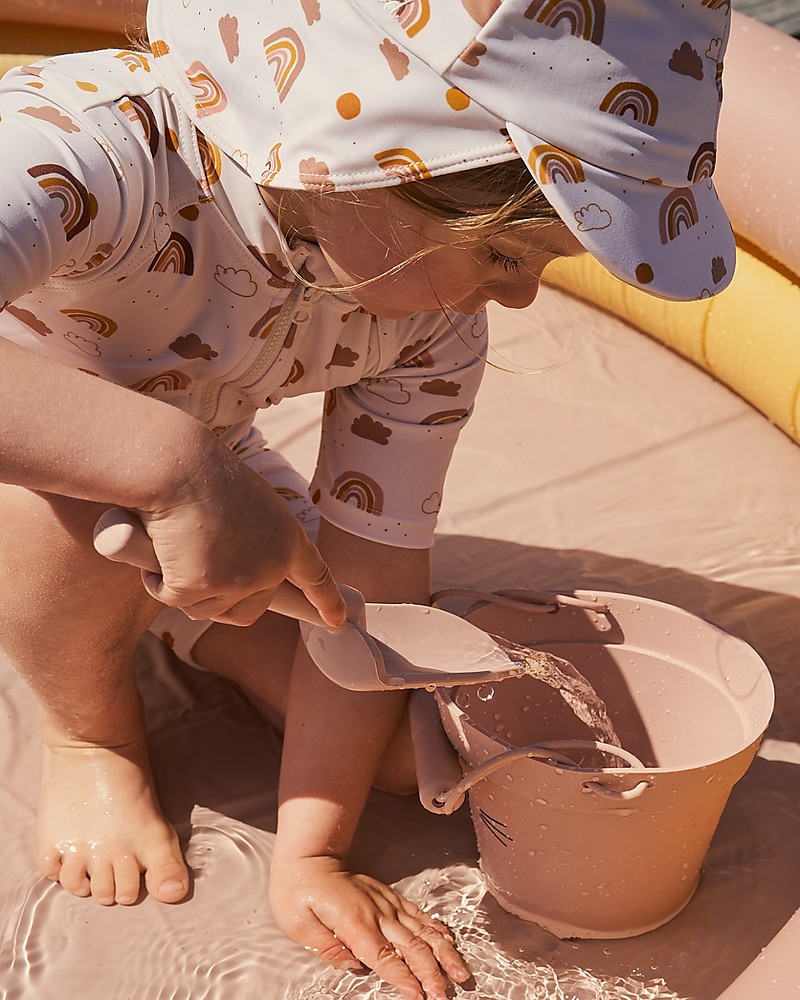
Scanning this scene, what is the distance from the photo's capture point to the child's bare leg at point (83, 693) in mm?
1123

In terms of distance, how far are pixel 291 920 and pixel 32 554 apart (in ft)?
1.37

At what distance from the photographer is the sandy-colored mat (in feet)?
3.86

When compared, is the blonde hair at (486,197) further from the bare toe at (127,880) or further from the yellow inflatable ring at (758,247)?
the yellow inflatable ring at (758,247)

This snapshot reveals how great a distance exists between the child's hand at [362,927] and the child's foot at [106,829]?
116 mm

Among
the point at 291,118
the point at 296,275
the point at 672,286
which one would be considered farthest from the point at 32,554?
the point at 672,286

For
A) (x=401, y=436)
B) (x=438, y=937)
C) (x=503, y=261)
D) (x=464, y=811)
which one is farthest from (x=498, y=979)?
(x=503, y=261)

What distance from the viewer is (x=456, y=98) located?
852 mm

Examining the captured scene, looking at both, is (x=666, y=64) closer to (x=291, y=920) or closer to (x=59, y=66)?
(x=59, y=66)

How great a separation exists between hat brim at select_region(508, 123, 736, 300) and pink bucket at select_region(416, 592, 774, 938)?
16.1 inches

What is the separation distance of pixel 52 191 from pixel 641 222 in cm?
42

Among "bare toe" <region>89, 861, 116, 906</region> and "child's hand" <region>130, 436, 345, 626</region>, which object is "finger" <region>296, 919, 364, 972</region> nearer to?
"bare toe" <region>89, 861, 116, 906</region>

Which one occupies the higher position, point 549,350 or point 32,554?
point 32,554

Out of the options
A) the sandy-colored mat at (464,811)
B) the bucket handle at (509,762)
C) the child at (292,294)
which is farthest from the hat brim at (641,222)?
the sandy-colored mat at (464,811)

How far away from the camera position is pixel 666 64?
869mm
